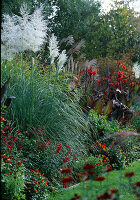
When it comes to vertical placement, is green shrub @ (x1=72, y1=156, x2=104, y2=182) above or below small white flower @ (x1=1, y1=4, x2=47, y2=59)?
below

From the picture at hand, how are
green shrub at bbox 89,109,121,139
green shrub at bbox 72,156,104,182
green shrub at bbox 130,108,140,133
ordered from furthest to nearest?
green shrub at bbox 130,108,140,133 < green shrub at bbox 89,109,121,139 < green shrub at bbox 72,156,104,182

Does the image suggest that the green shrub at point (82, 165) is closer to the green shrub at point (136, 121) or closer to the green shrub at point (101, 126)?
the green shrub at point (101, 126)

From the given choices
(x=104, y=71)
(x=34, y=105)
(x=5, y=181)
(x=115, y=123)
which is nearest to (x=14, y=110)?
(x=34, y=105)

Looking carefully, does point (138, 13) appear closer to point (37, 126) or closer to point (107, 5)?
point (107, 5)

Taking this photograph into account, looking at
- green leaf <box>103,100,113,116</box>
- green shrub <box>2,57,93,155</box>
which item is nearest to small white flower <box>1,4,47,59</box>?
green shrub <box>2,57,93,155</box>

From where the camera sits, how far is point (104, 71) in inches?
446

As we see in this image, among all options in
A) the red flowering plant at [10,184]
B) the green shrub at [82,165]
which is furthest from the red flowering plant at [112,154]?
the red flowering plant at [10,184]

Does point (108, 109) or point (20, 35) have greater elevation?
point (20, 35)

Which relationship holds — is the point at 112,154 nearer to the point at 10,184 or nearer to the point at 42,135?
the point at 42,135

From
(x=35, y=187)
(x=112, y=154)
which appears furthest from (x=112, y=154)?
(x=35, y=187)

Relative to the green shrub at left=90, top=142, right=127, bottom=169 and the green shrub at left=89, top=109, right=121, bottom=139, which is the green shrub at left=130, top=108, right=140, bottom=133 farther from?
the green shrub at left=90, top=142, right=127, bottom=169

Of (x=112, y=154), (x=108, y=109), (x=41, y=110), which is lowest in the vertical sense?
(x=112, y=154)

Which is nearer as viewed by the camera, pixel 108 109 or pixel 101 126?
pixel 101 126

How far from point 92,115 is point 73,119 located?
1073 millimetres
